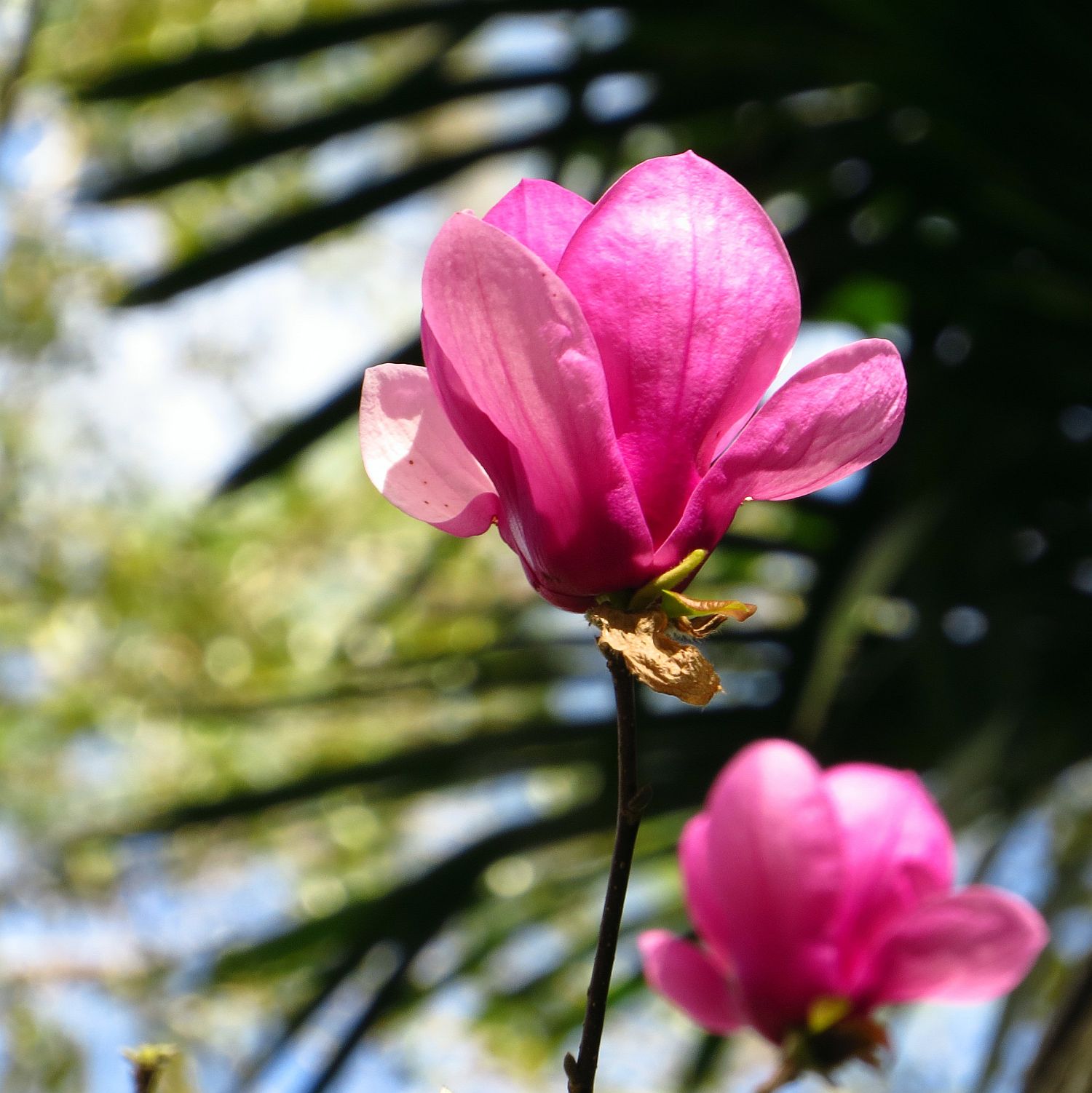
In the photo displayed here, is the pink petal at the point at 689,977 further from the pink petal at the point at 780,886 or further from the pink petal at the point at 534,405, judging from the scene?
the pink petal at the point at 534,405

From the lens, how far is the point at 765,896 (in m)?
0.39

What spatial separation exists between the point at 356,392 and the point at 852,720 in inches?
20.2

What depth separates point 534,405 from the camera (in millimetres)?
223

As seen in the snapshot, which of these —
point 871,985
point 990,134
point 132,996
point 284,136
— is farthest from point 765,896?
point 132,996

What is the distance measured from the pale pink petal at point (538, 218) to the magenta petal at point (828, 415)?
51 millimetres

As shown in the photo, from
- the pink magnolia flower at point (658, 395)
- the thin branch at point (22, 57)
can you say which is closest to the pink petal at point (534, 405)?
the pink magnolia flower at point (658, 395)

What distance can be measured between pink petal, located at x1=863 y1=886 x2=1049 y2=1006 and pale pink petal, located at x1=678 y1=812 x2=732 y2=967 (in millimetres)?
47

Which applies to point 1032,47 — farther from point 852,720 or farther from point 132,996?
point 132,996

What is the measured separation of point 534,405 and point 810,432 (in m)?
0.05

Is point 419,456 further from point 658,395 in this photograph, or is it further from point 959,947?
point 959,947

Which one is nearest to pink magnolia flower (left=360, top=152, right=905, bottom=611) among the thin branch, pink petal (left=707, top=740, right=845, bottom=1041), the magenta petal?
the magenta petal

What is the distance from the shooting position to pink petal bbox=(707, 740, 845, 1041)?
388 millimetres

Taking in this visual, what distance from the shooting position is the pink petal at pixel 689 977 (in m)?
0.41

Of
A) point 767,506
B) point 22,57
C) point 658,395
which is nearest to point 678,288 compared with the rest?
point 658,395
